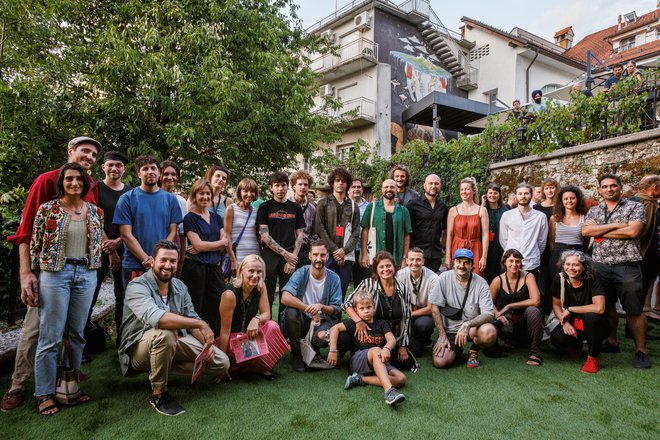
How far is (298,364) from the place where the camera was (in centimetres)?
349

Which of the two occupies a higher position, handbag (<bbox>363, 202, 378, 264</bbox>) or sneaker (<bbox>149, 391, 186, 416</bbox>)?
handbag (<bbox>363, 202, 378, 264</bbox>)

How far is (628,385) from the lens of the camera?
123 inches

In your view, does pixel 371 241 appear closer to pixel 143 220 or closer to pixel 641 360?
pixel 143 220

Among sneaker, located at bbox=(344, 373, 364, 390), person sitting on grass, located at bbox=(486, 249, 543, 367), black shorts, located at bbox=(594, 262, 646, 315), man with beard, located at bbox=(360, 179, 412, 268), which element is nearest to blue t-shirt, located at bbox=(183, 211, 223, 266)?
sneaker, located at bbox=(344, 373, 364, 390)

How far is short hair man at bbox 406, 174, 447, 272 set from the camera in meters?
4.59

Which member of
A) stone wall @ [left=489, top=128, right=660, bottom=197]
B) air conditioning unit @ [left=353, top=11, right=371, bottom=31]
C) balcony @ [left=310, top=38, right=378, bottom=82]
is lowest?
stone wall @ [left=489, top=128, right=660, bottom=197]

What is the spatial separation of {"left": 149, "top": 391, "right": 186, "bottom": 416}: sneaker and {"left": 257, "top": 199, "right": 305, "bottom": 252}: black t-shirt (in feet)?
5.88

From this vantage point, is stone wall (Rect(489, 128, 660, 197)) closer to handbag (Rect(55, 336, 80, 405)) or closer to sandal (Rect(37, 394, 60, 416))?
handbag (Rect(55, 336, 80, 405))

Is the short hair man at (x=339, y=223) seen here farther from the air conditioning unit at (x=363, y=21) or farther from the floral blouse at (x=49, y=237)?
the air conditioning unit at (x=363, y=21)

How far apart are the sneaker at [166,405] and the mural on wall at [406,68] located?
15.0 m

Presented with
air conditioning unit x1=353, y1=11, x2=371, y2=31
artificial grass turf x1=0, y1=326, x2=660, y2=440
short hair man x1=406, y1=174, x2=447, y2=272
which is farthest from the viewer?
air conditioning unit x1=353, y1=11, x2=371, y2=31

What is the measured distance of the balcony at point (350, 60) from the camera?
16219mm

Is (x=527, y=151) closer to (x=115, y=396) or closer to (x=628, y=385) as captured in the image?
(x=628, y=385)

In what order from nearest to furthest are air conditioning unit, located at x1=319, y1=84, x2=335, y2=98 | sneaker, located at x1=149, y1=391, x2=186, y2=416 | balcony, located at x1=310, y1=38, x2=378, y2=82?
sneaker, located at x1=149, y1=391, x2=186, y2=416 < balcony, located at x1=310, y1=38, x2=378, y2=82 < air conditioning unit, located at x1=319, y1=84, x2=335, y2=98
